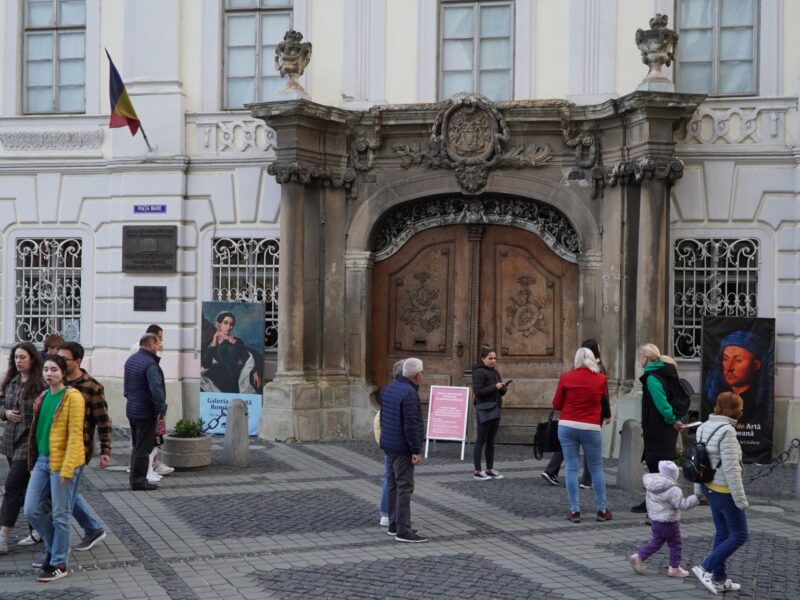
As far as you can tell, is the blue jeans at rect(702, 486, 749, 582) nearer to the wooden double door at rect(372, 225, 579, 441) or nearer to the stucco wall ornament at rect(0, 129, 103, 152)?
the wooden double door at rect(372, 225, 579, 441)

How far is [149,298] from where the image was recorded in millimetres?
17234

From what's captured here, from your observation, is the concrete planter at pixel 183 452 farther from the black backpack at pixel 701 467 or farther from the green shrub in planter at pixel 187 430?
the black backpack at pixel 701 467

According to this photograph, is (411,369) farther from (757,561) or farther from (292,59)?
(292,59)

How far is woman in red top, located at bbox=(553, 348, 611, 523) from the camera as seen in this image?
1032cm

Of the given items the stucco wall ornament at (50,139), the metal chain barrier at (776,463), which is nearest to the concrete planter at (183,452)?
Result: the metal chain barrier at (776,463)

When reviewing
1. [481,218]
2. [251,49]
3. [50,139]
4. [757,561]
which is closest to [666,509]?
[757,561]

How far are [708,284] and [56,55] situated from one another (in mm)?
10778

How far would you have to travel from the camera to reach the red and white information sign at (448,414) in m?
14.4

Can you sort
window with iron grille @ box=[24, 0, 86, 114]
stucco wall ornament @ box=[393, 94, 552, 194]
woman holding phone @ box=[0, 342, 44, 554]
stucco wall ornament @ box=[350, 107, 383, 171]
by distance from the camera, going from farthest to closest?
window with iron grille @ box=[24, 0, 86, 114] → stucco wall ornament @ box=[350, 107, 383, 171] → stucco wall ornament @ box=[393, 94, 552, 194] → woman holding phone @ box=[0, 342, 44, 554]

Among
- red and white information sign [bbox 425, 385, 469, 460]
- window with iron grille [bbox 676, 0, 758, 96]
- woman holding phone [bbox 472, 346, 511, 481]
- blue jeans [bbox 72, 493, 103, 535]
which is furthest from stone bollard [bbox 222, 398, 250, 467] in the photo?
window with iron grille [bbox 676, 0, 758, 96]

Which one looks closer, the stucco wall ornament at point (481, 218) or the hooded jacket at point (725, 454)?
the hooded jacket at point (725, 454)

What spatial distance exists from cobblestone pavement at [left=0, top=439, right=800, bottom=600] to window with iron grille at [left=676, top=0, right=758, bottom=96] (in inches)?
228

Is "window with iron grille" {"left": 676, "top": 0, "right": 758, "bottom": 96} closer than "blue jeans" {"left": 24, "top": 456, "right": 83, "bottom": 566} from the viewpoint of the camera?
No

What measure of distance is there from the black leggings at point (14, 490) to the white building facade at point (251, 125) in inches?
318
